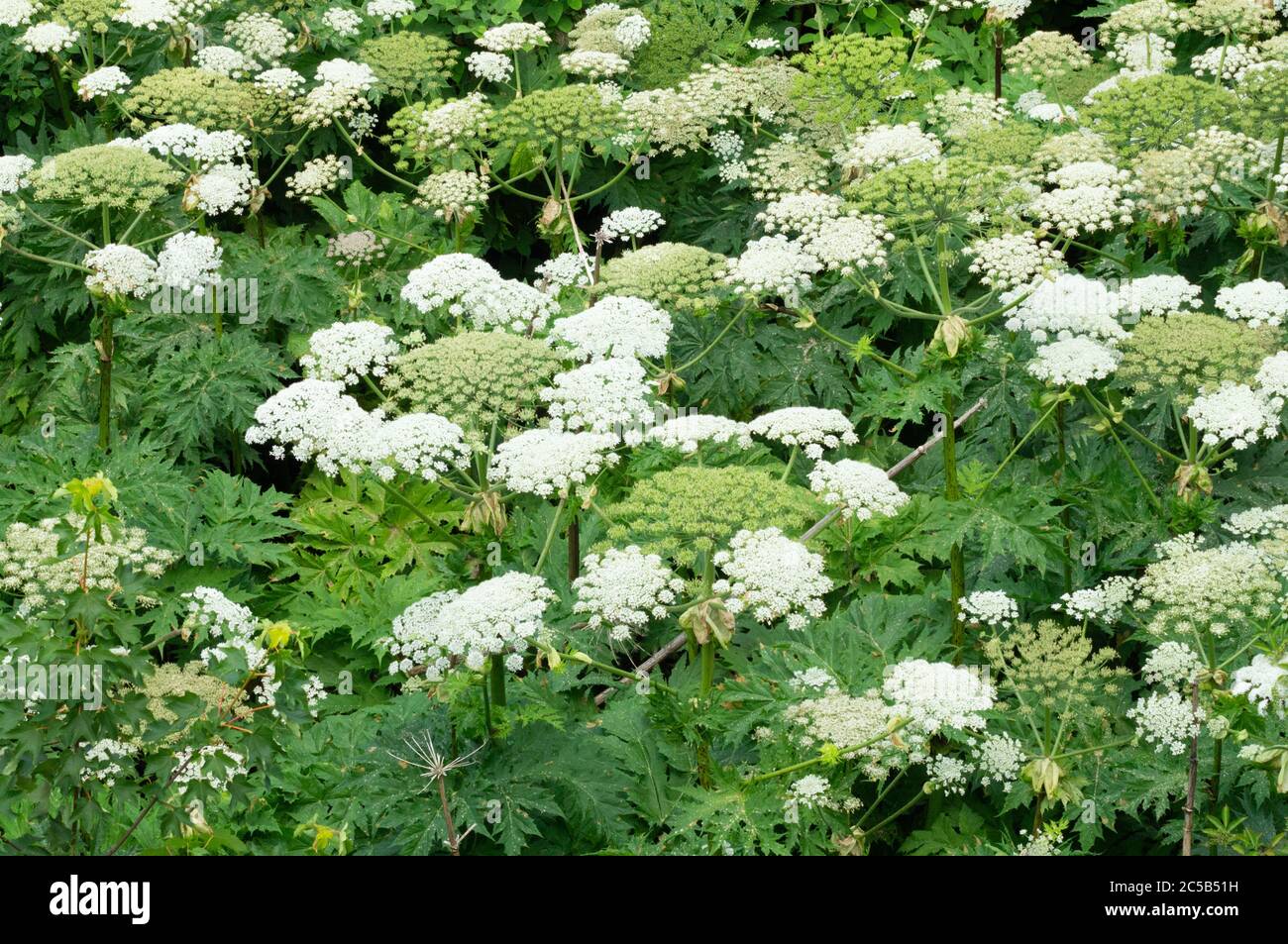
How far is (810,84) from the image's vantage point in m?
11.0

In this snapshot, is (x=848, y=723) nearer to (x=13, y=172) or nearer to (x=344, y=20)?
(x=13, y=172)

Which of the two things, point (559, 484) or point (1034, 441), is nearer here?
point (559, 484)

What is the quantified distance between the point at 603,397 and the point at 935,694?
87.9 inches

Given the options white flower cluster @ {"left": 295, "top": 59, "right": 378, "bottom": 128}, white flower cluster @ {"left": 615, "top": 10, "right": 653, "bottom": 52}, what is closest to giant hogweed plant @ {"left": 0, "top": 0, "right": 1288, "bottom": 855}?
white flower cluster @ {"left": 615, "top": 10, "right": 653, "bottom": 52}

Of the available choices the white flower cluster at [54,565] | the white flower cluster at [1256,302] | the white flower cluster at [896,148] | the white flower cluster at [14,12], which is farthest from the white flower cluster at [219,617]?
the white flower cluster at [14,12]

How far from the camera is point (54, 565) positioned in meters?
6.19

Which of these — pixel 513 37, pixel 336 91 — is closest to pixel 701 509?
pixel 336 91

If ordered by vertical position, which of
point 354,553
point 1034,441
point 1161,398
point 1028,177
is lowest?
point 354,553

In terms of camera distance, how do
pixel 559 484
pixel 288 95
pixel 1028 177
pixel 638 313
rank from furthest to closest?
pixel 288 95 → pixel 1028 177 → pixel 638 313 → pixel 559 484

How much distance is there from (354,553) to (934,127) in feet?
17.8

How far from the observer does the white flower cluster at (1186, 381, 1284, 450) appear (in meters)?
7.89

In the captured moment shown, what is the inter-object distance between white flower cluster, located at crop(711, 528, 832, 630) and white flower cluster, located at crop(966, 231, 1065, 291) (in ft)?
7.24

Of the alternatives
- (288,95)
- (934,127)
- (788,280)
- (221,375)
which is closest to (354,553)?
(221,375)

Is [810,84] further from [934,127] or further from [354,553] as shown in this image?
[354,553]
